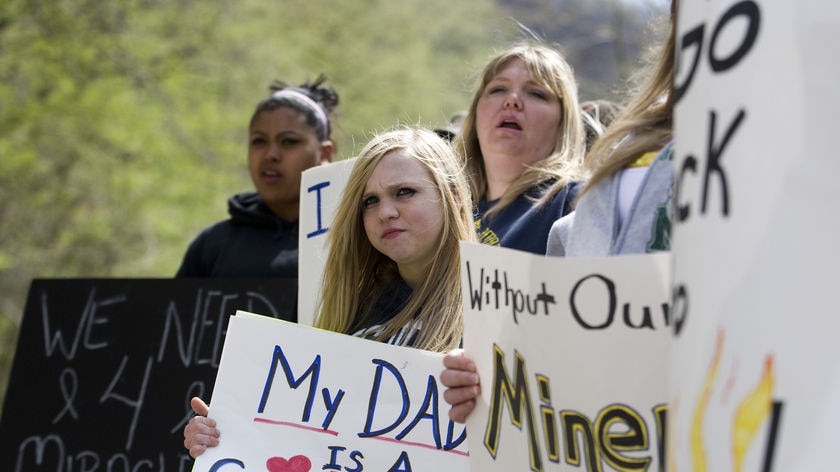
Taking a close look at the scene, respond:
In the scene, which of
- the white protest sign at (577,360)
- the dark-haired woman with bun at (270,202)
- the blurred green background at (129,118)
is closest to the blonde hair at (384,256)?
the white protest sign at (577,360)

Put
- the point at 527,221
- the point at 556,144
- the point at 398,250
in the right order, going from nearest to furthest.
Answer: the point at 398,250, the point at 527,221, the point at 556,144

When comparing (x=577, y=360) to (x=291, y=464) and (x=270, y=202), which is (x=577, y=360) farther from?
(x=270, y=202)

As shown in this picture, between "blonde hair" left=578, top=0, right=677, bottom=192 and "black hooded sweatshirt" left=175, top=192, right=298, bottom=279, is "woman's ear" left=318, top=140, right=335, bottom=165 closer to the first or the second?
"black hooded sweatshirt" left=175, top=192, right=298, bottom=279

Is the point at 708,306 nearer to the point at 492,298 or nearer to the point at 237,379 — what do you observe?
the point at 492,298

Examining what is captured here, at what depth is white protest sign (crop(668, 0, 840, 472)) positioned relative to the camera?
45.7 inches

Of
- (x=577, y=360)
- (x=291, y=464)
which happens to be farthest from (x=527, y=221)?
(x=577, y=360)

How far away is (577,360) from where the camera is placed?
170 centimetres

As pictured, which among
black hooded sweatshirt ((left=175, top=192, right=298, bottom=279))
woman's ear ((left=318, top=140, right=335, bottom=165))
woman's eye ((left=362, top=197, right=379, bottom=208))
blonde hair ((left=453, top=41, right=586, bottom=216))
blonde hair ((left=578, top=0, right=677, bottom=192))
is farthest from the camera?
woman's ear ((left=318, top=140, right=335, bottom=165))

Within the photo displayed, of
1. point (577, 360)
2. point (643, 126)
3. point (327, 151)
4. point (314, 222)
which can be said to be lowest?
point (577, 360)

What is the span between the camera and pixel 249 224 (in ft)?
14.1

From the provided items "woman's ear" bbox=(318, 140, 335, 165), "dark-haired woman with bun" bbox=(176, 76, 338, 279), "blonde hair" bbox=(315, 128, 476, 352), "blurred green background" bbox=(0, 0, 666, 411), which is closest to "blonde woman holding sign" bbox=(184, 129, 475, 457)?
"blonde hair" bbox=(315, 128, 476, 352)

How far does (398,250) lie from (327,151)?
1.75 meters

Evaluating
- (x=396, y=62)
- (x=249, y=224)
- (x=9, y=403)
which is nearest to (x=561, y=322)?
(x=249, y=224)

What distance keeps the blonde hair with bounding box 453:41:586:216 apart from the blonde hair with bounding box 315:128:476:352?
395 millimetres
